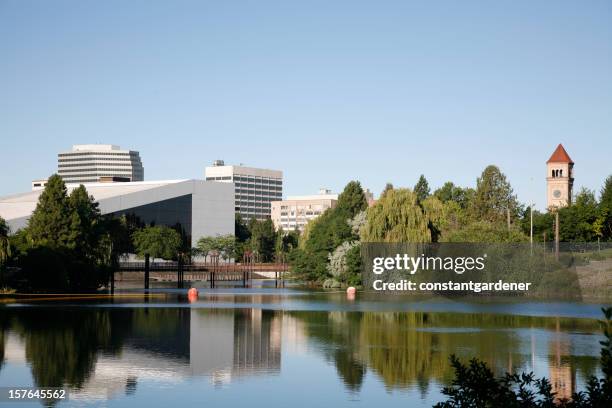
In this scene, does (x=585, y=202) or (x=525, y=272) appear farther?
(x=585, y=202)

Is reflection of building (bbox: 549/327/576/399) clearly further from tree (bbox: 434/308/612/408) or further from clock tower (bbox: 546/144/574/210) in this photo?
clock tower (bbox: 546/144/574/210)

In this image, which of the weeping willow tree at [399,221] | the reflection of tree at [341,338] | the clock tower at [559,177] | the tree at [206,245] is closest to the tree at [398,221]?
the weeping willow tree at [399,221]

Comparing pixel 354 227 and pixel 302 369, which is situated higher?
pixel 354 227

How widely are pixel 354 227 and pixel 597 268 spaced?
66.1 ft

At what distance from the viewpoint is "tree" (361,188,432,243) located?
59.2 meters

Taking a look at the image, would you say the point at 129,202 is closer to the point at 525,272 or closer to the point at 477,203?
the point at 477,203

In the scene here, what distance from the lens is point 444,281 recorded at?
5909 centimetres

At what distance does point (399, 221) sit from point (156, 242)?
53.2m

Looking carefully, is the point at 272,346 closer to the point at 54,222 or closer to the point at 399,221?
the point at 399,221

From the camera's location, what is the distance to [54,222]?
206 feet

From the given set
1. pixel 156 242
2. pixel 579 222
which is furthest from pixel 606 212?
pixel 156 242

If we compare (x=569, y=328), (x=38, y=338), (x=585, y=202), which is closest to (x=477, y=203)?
(x=585, y=202)

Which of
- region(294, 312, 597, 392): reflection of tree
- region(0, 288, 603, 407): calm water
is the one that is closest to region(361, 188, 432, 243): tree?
region(0, 288, 603, 407): calm water

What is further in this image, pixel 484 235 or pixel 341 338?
pixel 484 235
